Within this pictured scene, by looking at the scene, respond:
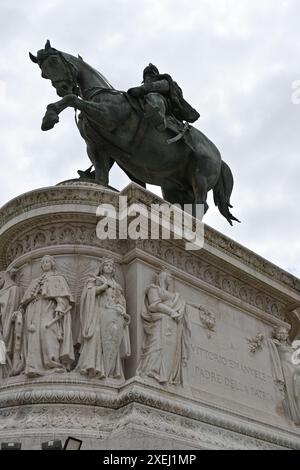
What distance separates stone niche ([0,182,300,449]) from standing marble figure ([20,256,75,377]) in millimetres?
146

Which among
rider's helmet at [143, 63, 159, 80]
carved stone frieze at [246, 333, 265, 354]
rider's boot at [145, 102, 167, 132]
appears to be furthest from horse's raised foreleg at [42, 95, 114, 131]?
carved stone frieze at [246, 333, 265, 354]

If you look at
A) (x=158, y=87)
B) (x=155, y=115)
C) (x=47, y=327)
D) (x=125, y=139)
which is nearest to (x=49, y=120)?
(x=125, y=139)

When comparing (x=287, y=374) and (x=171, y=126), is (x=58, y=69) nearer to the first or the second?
(x=171, y=126)

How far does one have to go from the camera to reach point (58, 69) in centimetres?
1298

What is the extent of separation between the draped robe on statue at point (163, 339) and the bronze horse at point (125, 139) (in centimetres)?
361

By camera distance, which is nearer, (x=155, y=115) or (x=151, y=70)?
(x=155, y=115)

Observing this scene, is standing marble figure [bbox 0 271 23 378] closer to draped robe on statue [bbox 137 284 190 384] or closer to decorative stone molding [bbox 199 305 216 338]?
draped robe on statue [bbox 137 284 190 384]

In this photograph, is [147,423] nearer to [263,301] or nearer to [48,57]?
[263,301]

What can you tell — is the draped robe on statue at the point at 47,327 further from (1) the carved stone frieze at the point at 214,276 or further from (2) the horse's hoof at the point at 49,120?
(2) the horse's hoof at the point at 49,120

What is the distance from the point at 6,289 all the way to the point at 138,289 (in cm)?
207

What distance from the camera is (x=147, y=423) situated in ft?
29.6

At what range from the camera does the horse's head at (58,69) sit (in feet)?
42.3

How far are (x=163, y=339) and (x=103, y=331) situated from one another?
936 mm

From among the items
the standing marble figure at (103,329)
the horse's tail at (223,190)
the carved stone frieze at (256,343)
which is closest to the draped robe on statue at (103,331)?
the standing marble figure at (103,329)
